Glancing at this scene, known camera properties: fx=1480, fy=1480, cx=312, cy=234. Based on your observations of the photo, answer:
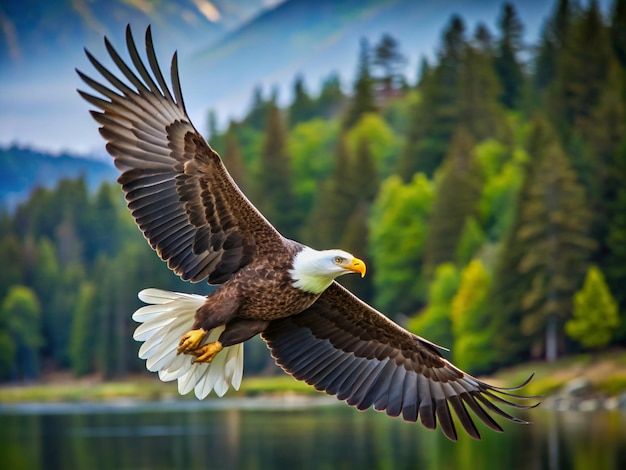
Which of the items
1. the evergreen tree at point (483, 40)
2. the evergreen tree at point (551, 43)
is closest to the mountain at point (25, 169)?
the evergreen tree at point (483, 40)

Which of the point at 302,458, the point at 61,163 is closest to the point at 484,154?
the point at 302,458

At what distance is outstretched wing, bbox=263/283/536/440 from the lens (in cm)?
1100

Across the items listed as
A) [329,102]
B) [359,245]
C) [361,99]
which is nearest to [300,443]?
[359,245]

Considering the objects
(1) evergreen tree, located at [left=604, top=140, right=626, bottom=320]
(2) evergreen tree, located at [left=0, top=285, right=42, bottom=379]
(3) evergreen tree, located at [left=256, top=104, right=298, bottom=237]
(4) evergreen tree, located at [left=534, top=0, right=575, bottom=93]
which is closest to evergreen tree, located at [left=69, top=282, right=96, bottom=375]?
(2) evergreen tree, located at [left=0, top=285, right=42, bottom=379]

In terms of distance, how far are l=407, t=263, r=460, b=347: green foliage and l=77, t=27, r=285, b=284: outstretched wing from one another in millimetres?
38659

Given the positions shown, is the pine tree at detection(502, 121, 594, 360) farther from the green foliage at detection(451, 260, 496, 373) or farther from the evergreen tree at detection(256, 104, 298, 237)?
the evergreen tree at detection(256, 104, 298, 237)

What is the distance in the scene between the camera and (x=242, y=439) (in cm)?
3086

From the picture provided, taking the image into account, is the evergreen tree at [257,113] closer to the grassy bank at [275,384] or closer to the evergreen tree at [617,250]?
the grassy bank at [275,384]

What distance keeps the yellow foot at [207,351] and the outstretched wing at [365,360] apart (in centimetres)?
108

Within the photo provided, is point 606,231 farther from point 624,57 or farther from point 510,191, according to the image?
point 624,57

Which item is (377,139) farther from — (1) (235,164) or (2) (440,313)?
(2) (440,313)

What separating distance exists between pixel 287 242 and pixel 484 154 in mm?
52445

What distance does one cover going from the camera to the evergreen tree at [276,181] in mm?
72625

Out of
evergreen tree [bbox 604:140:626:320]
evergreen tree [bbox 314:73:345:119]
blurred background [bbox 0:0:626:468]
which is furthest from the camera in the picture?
evergreen tree [bbox 314:73:345:119]
